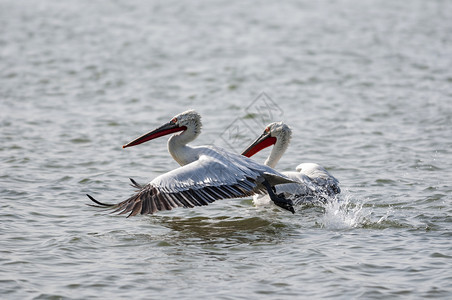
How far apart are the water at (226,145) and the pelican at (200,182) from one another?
1.21 ft

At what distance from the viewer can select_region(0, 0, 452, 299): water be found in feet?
20.3

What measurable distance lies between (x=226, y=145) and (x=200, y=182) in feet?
12.5

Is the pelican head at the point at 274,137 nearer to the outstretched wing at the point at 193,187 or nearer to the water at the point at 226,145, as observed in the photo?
the water at the point at 226,145

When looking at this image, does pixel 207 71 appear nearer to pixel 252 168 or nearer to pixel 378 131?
pixel 378 131

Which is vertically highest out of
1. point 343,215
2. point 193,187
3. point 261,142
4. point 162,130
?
point 162,130

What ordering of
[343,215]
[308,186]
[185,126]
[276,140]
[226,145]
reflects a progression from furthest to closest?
1. [226,145]
2. [276,140]
3. [185,126]
4. [308,186]
5. [343,215]

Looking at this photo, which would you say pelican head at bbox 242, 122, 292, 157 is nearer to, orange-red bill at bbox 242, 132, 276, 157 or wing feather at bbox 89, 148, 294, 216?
orange-red bill at bbox 242, 132, 276, 157

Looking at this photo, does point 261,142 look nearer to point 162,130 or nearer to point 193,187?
point 162,130

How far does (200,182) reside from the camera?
7195 millimetres

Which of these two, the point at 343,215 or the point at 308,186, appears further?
the point at 308,186

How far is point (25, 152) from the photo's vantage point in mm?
10055

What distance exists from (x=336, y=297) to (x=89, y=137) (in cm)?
625

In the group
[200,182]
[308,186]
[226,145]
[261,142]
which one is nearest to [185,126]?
[200,182]

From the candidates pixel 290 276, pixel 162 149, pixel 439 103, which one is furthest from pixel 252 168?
pixel 439 103
